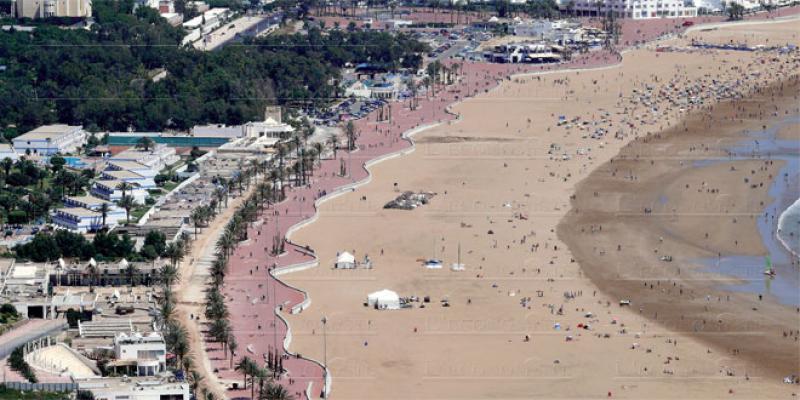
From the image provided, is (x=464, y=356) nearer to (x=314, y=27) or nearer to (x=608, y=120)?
(x=608, y=120)

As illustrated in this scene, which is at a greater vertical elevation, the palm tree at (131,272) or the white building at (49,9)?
the white building at (49,9)

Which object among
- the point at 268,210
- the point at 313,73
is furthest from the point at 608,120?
the point at 268,210

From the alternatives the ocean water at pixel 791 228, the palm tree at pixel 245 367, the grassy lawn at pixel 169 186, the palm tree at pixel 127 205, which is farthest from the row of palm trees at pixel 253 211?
the ocean water at pixel 791 228

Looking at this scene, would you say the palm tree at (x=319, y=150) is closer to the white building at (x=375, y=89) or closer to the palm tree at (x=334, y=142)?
the palm tree at (x=334, y=142)

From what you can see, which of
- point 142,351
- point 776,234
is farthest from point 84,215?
point 776,234

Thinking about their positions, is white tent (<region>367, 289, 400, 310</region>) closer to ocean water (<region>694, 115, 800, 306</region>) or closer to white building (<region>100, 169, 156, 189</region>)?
ocean water (<region>694, 115, 800, 306</region>)

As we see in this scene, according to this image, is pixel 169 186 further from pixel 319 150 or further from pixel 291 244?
pixel 291 244
